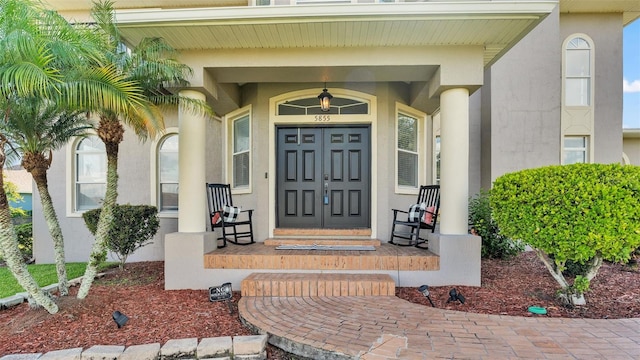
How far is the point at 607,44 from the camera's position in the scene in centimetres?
803

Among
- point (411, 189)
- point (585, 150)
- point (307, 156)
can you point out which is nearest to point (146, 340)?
point (307, 156)

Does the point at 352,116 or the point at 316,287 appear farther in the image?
the point at 352,116

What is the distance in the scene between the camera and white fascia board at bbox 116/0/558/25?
3.74 m

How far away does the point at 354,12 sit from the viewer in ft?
12.5

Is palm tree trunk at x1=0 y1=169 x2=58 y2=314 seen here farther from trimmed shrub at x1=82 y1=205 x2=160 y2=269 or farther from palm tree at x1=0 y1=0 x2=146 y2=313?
trimmed shrub at x1=82 y1=205 x2=160 y2=269

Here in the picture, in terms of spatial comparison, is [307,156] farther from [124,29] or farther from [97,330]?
[97,330]

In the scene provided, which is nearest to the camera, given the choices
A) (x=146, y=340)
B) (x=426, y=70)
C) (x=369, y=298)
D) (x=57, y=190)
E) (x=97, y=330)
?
(x=146, y=340)

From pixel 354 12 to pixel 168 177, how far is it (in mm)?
5093

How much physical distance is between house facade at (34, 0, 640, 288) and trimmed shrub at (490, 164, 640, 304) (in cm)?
86

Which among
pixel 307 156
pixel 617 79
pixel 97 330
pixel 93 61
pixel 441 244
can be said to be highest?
pixel 617 79

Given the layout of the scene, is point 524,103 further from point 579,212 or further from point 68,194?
point 68,194

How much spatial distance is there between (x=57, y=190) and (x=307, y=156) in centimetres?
531

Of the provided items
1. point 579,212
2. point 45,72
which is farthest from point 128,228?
point 579,212

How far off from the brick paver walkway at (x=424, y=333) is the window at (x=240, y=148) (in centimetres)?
312
